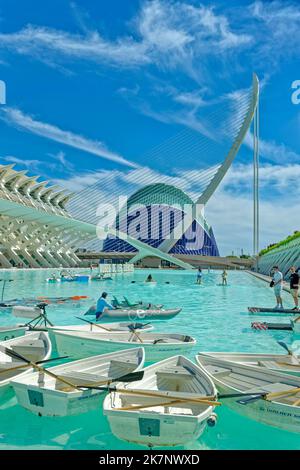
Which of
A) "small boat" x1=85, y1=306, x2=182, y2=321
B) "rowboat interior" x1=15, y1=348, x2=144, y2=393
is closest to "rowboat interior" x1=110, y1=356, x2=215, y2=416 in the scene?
"rowboat interior" x1=15, y1=348, x2=144, y2=393

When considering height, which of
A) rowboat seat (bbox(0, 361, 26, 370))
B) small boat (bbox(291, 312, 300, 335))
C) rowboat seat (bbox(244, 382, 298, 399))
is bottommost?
small boat (bbox(291, 312, 300, 335))

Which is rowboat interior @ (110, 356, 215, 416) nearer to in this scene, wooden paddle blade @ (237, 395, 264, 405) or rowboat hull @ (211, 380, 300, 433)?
wooden paddle blade @ (237, 395, 264, 405)

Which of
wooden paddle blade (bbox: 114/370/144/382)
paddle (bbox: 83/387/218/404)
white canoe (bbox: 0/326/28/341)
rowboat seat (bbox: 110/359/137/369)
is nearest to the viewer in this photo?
paddle (bbox: 83/387/218/404)

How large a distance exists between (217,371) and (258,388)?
0.80 meters

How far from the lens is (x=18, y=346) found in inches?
273

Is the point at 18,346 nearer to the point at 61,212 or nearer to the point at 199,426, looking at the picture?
the point at 199,426

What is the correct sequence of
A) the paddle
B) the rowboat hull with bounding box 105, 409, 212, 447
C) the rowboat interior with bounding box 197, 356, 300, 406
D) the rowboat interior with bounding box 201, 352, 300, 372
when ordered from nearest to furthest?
the rowboat hull with bounding box 105, 409, 212, 447, the paddle, the rowboat interior with bounding box 197, 356, 300, 406, the rowboat interior with bounding box 201, 352, 300, 372

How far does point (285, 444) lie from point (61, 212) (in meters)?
83.1

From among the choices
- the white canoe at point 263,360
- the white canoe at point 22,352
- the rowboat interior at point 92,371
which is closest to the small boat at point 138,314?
the white canoe at point 22,352

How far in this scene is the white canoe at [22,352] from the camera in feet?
17.5

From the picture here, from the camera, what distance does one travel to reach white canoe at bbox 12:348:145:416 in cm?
470

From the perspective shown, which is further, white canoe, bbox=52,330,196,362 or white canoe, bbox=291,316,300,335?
white canoe, bbox=291,316,300,335

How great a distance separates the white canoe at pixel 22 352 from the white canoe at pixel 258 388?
2.46 metres
